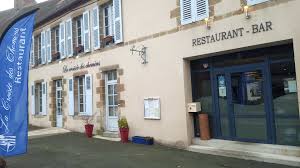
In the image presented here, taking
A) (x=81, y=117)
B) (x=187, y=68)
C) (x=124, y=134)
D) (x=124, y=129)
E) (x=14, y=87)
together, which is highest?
(x=187, y=68)

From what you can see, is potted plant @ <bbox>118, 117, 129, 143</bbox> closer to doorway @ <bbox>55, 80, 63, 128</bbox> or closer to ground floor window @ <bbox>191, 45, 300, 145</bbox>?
ground floor window @ <bbox>191, 45, 300, 145</bbox>

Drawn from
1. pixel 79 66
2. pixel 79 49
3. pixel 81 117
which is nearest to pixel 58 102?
pixel 81 117

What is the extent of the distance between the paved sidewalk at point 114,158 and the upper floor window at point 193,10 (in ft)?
11.3

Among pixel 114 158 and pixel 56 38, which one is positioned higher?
pixel 56 38

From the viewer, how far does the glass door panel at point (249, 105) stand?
824 cm

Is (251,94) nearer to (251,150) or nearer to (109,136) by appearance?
(251,150)

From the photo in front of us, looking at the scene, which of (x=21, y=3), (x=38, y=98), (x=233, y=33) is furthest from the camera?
(x=21, y=3)

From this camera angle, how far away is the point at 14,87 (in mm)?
6719

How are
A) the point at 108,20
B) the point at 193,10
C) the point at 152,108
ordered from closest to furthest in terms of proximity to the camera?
the point at 193,10 → the point at 152,108 → the point at 108,20

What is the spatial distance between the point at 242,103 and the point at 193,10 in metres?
2.70

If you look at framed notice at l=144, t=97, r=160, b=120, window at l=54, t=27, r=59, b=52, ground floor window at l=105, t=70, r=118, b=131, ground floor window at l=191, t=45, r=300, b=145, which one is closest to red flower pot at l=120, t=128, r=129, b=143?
framed notice at l=144, t=97, r=160, b=120

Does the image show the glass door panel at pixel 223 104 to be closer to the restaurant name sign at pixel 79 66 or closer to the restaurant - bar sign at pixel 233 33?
the restaurant - bar sign at pixel 233 33

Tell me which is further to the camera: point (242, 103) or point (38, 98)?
point (38, 98)

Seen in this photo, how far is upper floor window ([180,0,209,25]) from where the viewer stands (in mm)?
8992
